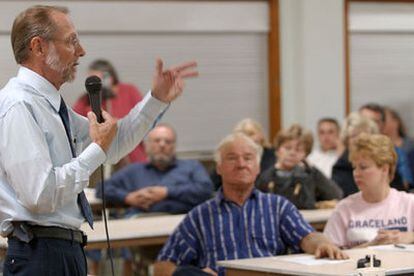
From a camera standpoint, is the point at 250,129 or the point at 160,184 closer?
the point at 160,184

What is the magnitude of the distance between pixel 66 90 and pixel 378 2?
383 cm

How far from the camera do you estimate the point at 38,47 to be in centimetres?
329

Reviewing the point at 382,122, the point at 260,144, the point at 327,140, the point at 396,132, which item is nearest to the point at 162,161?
the point at 260,144

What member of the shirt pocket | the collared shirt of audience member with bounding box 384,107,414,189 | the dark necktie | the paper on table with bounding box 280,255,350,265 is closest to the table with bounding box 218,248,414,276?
the paper on table with bounding box 280,255,350,265

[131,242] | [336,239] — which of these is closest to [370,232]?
[336,239]

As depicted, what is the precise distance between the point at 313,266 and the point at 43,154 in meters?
1.72

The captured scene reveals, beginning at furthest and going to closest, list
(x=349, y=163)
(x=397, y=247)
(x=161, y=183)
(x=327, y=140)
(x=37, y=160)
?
(x=327, y=140) → (x=161, y=183) → (x=349, y=163) → (x=397, y=247) → (x=37, y=160)

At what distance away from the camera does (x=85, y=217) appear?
3.40 metres

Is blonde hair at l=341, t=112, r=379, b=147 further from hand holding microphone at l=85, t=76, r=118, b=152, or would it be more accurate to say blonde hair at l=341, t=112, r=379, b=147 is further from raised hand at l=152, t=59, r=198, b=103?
hand holding microphone at l=85, t=76, r=118, b=152

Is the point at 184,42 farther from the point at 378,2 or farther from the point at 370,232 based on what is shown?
the point at 370,232

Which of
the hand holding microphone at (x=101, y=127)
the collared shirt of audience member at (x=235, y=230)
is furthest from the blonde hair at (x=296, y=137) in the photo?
the hand holding microphone at (x=101, y=127)

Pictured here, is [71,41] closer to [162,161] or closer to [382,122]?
[162,161]

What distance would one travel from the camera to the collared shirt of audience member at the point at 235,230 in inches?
209

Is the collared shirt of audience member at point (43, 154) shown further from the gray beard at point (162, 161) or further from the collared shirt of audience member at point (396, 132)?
the collared shirt of audience member at point (396, 132)
